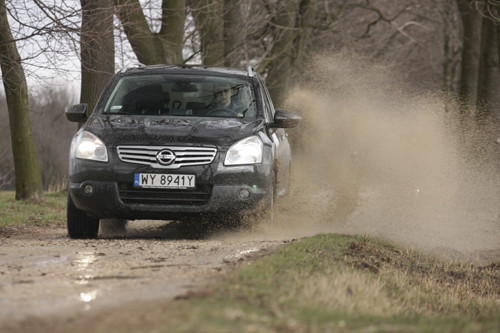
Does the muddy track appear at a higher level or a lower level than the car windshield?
lower

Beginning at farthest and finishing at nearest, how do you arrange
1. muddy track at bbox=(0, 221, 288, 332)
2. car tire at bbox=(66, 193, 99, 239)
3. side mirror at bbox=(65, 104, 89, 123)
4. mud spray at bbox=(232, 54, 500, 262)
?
mud spray at bbox=(232, 54, 500, 262)
side mirror at bbox=(65, 104, 89, 123)
car tire at bbox=(66, 193, 99, 239)
muddy track at bbox=(0, 221, 288, 332)

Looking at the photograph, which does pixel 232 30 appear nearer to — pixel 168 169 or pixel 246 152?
pixel 246 152

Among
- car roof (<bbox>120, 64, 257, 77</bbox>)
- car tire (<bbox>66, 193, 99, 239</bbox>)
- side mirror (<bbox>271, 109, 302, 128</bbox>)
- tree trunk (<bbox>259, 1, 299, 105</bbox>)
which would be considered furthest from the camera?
tree trunk (<bbox>259, 1, 299, 105</bbox>)

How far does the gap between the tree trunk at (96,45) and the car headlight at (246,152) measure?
13.3 ft

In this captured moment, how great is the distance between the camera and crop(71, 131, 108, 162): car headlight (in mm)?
8289

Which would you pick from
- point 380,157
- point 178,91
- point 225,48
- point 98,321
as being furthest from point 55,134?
point 98,321

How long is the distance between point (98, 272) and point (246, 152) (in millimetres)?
3051

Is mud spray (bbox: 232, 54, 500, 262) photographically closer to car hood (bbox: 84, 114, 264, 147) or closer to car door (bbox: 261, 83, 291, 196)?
car door (bbox: 261, 83, 291, 196)

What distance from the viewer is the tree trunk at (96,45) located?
39.5 feet

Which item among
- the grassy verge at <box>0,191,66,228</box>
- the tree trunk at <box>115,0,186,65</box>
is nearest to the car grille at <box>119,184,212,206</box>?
the grassy verge at <box>0,191,66,228</box>

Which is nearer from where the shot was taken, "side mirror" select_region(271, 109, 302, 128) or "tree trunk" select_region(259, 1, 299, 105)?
"side mirror" select_region(271, 109, 302, 128)

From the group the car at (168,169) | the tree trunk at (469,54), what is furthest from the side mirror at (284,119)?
the tree trunk at (469,54)

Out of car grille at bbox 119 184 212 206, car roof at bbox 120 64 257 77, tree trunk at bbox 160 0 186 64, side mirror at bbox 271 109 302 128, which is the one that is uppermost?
tree trunk at bbox 160 0 186 64

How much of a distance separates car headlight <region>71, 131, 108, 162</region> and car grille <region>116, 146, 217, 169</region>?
19 centimetres
